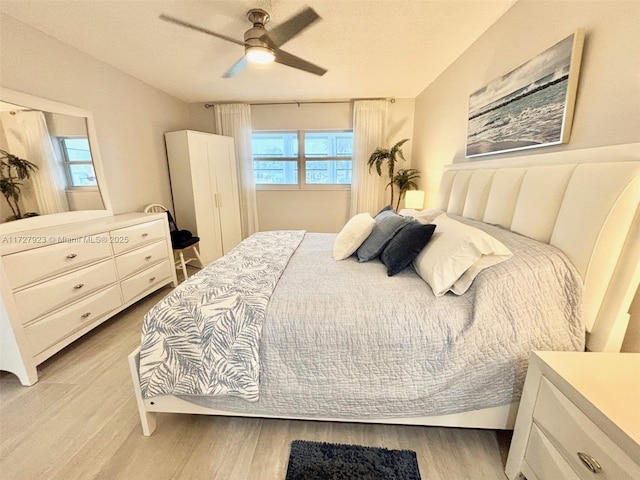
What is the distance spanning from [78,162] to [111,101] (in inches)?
33.6

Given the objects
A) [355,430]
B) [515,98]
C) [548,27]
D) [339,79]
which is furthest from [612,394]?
[339,79]

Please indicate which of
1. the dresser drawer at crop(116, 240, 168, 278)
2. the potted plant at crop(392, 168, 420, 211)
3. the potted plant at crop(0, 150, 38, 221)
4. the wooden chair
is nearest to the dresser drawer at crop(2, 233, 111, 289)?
the dresser drawer at crop(116, 240, 168, 278)

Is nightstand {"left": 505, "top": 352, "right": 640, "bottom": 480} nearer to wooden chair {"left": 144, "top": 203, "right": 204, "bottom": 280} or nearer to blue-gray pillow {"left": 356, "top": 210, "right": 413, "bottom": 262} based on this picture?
blue-gray pillow {"left": 356, "top": 210, "right": 413, "bottom": 262}

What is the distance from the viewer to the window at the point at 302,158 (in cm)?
414

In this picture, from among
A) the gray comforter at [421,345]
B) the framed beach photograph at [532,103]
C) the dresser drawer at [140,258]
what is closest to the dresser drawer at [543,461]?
the gray comforter at [421,345]

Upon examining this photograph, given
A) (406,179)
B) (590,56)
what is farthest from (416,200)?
(590,56)

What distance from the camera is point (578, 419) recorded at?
2.54 feet

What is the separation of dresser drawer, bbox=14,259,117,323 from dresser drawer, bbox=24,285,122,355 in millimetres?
54

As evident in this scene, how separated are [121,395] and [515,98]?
120 inches

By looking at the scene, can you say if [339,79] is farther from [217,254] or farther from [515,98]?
[217,254]

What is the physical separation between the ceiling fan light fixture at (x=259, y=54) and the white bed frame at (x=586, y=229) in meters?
1.75

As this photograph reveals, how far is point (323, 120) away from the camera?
396cm

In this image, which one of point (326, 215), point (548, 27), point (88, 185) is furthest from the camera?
point (326, 215)

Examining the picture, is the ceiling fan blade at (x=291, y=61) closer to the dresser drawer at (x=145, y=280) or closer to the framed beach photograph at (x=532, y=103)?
the framed beach photograph at (x=532, y=103)
